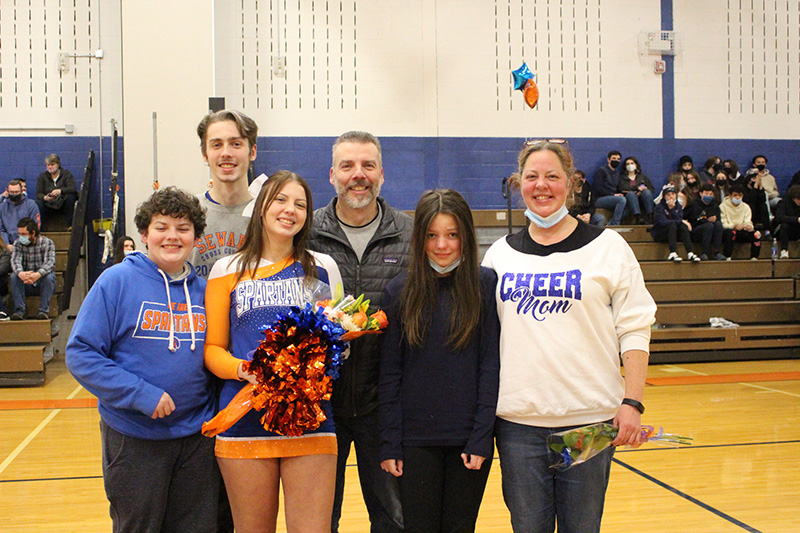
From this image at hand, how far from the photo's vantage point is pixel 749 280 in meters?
8.34

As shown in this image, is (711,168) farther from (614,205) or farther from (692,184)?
(614,205)

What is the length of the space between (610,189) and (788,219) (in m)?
2.32

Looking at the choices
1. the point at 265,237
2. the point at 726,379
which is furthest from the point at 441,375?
the point at 726,379

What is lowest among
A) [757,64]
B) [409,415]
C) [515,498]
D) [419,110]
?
[515,498]

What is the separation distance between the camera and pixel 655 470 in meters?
3.71

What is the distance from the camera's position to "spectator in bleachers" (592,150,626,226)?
9.08m

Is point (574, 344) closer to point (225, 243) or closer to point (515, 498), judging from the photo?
Answer: point (515, 498)

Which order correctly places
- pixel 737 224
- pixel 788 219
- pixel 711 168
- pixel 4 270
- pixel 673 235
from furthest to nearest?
pixel 711 168
pixel 737 224
pixel 788 219
pixel 673 235
pixel 4 270

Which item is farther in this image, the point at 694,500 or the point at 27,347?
the point at 27,347

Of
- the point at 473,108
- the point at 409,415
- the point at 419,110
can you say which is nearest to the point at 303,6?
the point at 419,110

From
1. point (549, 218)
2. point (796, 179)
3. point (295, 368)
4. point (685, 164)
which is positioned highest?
point (685, 164)

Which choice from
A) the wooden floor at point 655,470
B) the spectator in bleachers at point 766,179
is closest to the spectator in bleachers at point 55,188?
the wooden floor at point 655,470

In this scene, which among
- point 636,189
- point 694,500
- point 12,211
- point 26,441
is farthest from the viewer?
point 636,189

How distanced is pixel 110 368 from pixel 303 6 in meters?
8.17
